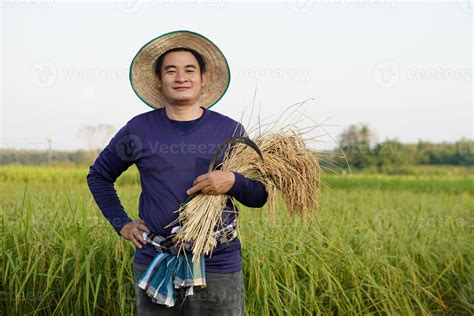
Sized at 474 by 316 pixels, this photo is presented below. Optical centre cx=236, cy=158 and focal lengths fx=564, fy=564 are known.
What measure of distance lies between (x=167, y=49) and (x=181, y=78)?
8.0 inches

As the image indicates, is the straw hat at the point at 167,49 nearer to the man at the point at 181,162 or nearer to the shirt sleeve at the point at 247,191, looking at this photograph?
the man at the point at 181,162

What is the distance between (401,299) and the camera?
151 inches

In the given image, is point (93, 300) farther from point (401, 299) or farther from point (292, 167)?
point (401, 299)

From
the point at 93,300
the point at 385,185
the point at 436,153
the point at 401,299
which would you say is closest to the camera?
the point at 93,300

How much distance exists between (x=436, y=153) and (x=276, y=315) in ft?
59.4

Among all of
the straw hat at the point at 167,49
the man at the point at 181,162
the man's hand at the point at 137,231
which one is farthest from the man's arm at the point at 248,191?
the straw hat at the point at 167,49

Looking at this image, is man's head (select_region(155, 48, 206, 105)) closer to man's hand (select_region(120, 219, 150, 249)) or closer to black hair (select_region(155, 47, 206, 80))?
black hair (select_region(155, 47, 206, 80))

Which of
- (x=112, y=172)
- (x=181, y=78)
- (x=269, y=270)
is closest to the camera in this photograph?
(x=181, y=78)

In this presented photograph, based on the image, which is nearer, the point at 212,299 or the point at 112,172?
the point at 212,299

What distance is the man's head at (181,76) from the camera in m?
2.29

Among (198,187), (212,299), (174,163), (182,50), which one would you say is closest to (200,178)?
(198,187)

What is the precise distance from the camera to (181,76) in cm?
231

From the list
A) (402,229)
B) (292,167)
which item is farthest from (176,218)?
(402,229)

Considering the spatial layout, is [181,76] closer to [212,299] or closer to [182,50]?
[182,50]
